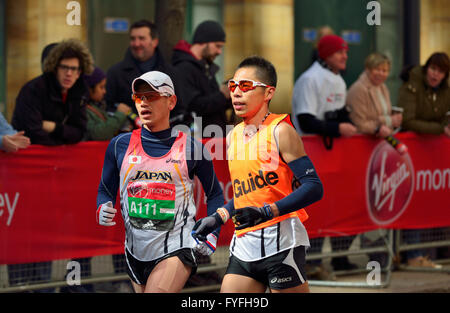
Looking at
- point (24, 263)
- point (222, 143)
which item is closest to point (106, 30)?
point (222, 143)

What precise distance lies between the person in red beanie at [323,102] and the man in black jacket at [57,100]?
2.43 m

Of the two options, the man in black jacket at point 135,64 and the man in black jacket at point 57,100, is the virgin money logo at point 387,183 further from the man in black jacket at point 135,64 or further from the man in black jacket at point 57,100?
the man in black jacket at point 57,100

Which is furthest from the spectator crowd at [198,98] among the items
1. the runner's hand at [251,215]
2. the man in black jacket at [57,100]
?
the runner's hand at [251,215]

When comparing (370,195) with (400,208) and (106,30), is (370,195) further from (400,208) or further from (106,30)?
(106,30)

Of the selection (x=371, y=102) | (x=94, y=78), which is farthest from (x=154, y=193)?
(x=371, y=102)

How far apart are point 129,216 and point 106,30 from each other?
767 cm

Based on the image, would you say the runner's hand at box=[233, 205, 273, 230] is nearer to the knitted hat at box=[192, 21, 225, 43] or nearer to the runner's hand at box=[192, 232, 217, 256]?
the runner's hand at box=[192, 232, 217, 256]

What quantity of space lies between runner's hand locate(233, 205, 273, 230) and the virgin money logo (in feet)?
16.0

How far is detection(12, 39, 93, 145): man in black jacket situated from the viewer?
8086 millimetres

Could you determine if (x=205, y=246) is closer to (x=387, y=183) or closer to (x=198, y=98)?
(x=198, y=98)

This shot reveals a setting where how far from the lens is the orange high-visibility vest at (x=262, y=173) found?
219 inches

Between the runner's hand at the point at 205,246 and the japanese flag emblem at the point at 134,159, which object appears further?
the japanese flag emblem at the point at 134,159

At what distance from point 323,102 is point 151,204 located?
4.26 metres
